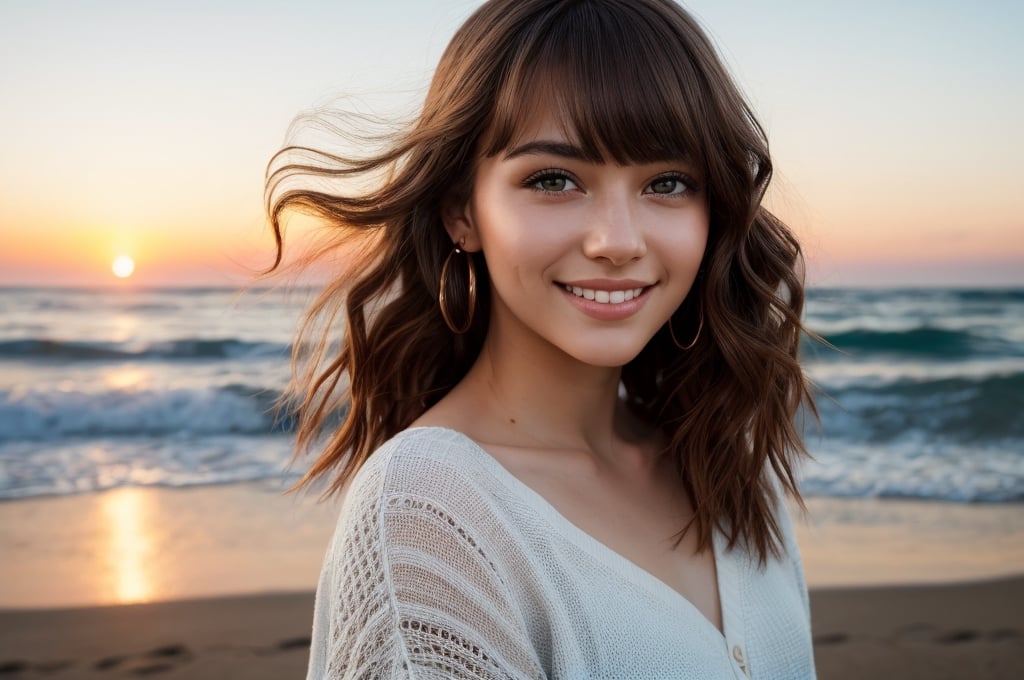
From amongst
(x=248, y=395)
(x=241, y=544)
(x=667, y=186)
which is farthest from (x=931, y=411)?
(x=667, y=186)

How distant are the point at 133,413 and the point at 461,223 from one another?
898cm

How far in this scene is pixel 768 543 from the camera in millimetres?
2398

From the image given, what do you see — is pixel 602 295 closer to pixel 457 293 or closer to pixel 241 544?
pixel 457 293

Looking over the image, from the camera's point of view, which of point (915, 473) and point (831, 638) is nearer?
point (831, 638)

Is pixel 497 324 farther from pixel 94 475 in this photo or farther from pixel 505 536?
pixel 94 475

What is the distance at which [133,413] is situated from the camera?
10297 mm

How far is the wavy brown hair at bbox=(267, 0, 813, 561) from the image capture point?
1885 millimetres

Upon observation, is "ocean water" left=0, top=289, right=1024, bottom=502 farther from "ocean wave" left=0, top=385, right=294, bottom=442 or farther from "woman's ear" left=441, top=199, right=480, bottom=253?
"woman's ear" left=441, top=199, right=480, bottom=253

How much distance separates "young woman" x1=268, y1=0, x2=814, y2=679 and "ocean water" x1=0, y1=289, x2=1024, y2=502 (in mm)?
388

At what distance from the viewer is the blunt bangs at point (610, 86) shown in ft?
6.04

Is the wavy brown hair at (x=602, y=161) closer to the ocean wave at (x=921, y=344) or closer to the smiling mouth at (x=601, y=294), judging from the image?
the smiling mouth at (x=601, y=294)

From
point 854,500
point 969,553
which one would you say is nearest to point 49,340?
point 854,500

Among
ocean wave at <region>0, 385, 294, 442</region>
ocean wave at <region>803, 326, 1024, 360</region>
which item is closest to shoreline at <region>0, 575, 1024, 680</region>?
ocean wave at <region>0, 385, 294, 442</region>

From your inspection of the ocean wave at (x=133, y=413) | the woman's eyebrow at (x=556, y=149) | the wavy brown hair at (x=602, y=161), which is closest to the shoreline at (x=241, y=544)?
the ocean wave at (x=133, y=413)
